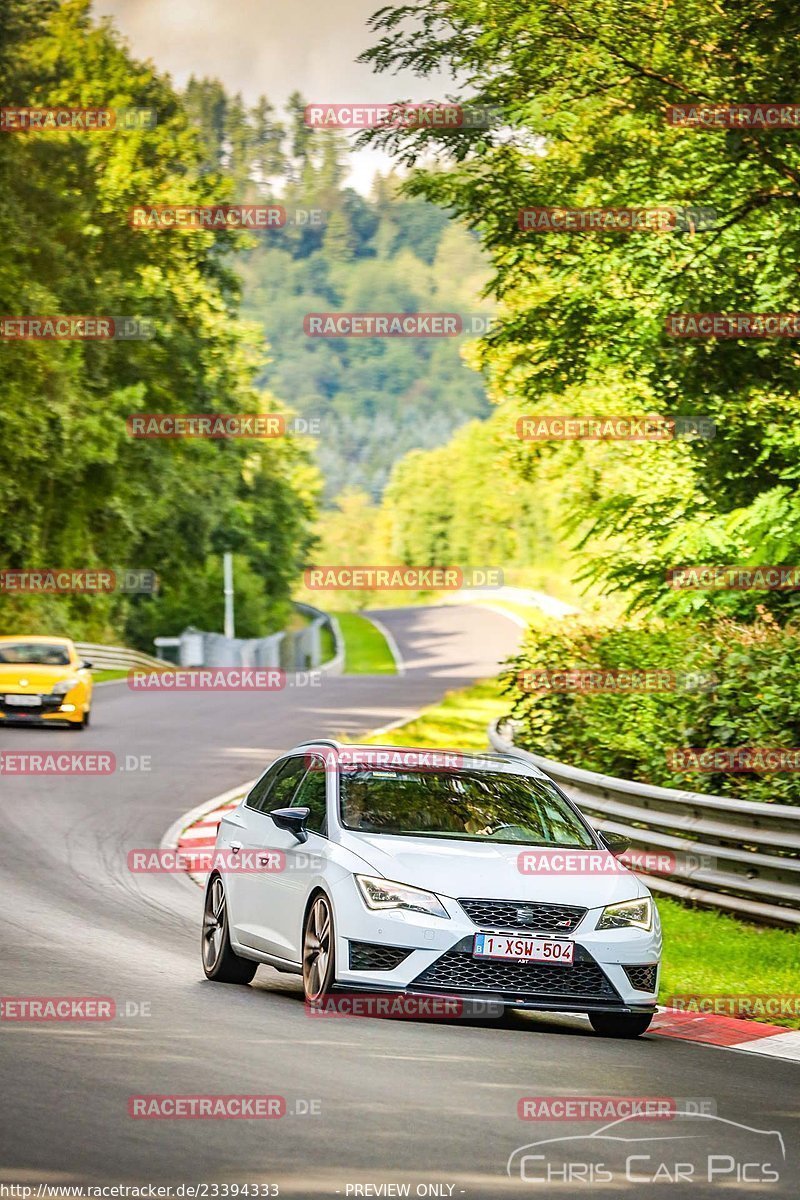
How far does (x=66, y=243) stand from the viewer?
55.8 m

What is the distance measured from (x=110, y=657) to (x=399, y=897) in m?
42.3

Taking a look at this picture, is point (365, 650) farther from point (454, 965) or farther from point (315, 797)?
point (454, 965)

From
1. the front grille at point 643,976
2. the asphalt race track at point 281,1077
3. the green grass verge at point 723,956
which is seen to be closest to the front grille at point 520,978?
the front grille at point 643,976

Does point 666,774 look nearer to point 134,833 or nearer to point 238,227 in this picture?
point 134,833

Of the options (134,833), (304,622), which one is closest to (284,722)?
(134,833)

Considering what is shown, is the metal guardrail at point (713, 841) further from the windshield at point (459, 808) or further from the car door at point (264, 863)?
the car door at point (264, 863)

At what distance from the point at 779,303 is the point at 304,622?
3997 inches

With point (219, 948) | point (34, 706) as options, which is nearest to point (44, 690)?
point (34, 706)

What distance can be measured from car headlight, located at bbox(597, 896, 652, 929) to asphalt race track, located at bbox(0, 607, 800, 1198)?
2.01 ft

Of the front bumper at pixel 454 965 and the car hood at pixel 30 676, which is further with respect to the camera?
Answer: the car hood at pixel 30 676

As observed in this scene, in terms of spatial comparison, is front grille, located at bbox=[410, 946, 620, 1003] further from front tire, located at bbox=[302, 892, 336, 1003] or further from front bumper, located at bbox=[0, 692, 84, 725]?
front bumper, located at bbox=[0, 692, 84, 725]

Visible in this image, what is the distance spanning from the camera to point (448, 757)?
1123 centimetres

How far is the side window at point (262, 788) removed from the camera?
38.0ft

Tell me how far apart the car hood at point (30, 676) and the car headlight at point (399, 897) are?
21.6m
